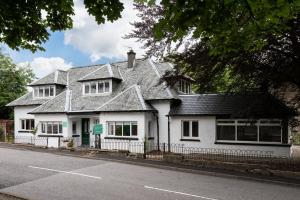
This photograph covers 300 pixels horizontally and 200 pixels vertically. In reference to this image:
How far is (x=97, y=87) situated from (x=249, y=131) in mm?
13923

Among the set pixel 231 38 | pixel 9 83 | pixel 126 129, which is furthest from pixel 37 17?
pixel 9 83

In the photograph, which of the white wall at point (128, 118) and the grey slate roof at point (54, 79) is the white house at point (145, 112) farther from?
the grey slate roof at point (54, 79)

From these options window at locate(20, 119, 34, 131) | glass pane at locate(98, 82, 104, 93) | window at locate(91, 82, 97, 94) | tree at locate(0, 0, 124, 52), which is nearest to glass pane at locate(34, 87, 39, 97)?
window at locate(20, 119, 34, 131)

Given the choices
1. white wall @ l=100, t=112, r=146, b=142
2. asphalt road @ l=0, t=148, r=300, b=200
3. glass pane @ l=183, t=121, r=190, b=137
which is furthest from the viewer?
glass pane @ l=183, t=121, r=190, b=137

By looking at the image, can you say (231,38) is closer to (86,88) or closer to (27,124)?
(86,88)

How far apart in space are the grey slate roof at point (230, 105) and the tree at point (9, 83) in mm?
26166

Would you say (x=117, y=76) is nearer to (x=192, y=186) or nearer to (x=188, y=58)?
(x=188, y=58)

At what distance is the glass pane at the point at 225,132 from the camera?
75.3 feet

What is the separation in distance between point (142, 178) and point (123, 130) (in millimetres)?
10244

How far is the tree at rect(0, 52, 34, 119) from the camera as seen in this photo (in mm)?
41219

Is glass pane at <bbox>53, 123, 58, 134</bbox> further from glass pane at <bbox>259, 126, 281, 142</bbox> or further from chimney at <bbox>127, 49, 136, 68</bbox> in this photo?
glass pane at <bbox>259, 126, 281, 142</bbox>

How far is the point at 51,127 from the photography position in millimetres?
28625

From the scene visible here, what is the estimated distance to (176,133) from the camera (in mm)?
24797

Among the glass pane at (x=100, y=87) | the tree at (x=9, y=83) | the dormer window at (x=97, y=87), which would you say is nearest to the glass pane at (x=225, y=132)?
the dormer window at (x=97, y=87)
